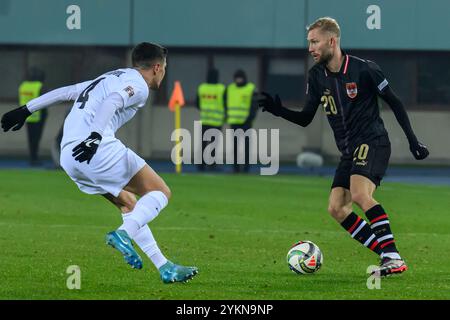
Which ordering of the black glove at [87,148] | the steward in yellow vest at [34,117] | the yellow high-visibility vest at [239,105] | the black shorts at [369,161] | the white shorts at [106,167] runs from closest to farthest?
the black glove at [87,148] → the white shorts at [106,167] → the black shorts at [369,161] → the yellow high-visibility vest at [239,105] → the steward in yellow vest at [34,117]

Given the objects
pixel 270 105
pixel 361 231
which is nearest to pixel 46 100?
pixel 270 105

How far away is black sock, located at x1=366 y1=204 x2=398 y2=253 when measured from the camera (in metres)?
10.1

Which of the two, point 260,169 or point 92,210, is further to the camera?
point 260,169

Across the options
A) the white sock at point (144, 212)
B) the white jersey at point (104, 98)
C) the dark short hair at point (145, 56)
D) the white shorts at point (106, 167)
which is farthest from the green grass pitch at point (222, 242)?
the dark short hair at point (145, 56)

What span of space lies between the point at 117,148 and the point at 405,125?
2444 millimetres

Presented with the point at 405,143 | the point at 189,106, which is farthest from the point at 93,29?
the point at 405,143

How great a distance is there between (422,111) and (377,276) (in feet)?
70.5

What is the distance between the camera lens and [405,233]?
1459cm

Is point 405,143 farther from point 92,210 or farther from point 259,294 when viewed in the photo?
point 259,294

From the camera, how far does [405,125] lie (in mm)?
9984

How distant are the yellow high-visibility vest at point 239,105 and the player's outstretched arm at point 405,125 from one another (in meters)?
16.7

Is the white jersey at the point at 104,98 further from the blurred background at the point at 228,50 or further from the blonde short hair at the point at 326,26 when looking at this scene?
the blurred background at the point at 228,50

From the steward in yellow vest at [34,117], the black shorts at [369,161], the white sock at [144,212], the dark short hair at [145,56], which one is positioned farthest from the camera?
the steward in yellow vest at [34,117]

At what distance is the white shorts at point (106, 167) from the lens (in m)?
8.98
